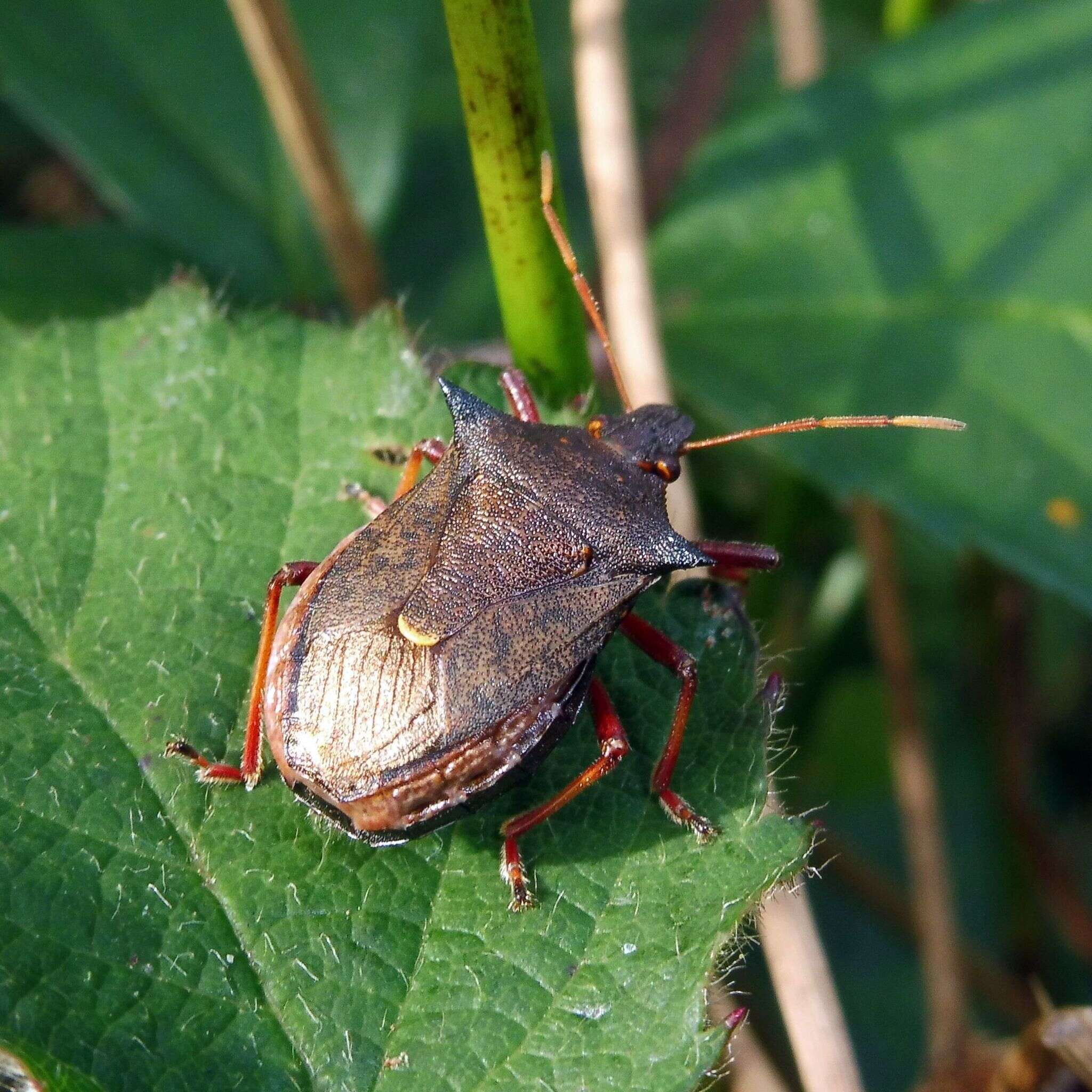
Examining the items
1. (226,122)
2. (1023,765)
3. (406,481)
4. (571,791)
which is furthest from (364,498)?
(1023,765)

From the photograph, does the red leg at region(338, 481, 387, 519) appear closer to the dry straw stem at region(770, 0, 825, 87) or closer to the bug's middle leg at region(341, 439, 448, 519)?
the bug's middle leg at region(341, 439, 448, 519)

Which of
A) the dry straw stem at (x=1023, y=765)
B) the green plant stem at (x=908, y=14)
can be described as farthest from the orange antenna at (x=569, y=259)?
the green plant stem at (x=908, y=14)

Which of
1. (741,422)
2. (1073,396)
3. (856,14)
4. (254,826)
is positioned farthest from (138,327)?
(856,14)

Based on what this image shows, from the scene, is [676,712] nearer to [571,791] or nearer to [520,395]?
[571,791]

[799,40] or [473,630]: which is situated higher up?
[799,40]

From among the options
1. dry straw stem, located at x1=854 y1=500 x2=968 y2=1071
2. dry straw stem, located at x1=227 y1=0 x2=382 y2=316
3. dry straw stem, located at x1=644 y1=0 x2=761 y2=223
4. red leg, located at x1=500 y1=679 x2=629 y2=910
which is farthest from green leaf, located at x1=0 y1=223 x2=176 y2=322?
dry straw stem, located at x1=854 y1=500 x2=968 y2=1071

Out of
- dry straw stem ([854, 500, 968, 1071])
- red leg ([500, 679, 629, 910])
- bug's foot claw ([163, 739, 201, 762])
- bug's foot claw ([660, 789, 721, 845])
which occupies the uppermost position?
bug's foot claw ([163, 739, 201, 762])

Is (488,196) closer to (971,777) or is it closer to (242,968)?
(242,968)
